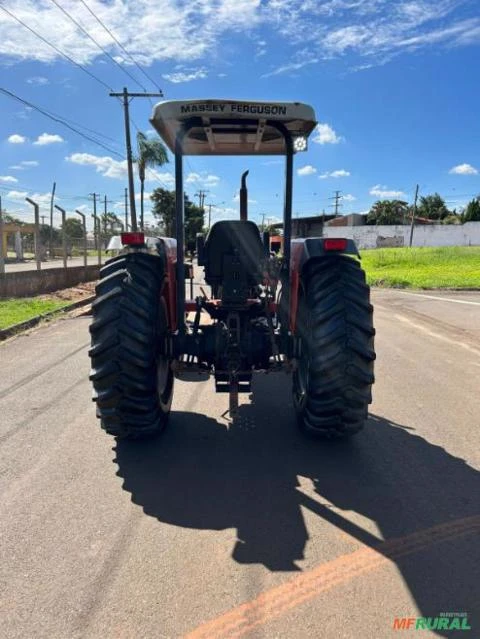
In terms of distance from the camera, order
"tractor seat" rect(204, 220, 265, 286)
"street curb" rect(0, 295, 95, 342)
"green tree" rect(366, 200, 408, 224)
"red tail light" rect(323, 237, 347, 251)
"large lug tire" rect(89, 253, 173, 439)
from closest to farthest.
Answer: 1. "large lug tire" rect(89, 253, 173, 439)
2. "red tail light" rect(323, 237, 347, 251)
3. "tractor seat" rect(204, 220, 265, 286)
4. "street curb" rect(0, 295, 95, 342)
5. "green tree" rect(366, 200, 408, 224)

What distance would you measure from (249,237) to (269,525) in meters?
2.42

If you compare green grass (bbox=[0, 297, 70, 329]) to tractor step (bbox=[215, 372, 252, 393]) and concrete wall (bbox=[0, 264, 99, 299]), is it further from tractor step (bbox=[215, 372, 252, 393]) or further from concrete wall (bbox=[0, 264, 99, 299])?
tractor step (bbox=[215, 372, 252, 393])

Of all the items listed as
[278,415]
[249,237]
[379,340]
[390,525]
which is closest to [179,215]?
[249,237]

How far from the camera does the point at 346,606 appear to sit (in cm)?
235

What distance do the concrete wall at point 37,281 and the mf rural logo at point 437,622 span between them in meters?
12.4

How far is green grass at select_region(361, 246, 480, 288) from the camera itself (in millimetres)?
20611

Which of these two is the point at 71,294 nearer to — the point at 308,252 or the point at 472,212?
the point at 308,252

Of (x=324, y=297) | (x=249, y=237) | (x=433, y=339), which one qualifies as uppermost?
(x=249, y=237)

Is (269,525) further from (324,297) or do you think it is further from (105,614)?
(324,297)

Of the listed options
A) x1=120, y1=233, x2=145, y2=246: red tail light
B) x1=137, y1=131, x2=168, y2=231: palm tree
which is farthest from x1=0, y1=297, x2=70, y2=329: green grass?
x1=137, y1=131, x2=168, y2=231: palm tree

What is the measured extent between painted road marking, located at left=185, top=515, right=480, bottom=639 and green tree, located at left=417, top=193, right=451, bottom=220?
92764 millimetres

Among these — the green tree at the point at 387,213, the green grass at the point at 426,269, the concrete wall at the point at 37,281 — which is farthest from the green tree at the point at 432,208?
the concrete wall at the point at 37,281

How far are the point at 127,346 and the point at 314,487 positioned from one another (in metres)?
1.64

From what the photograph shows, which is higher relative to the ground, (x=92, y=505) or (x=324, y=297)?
(x=324, y=297)
